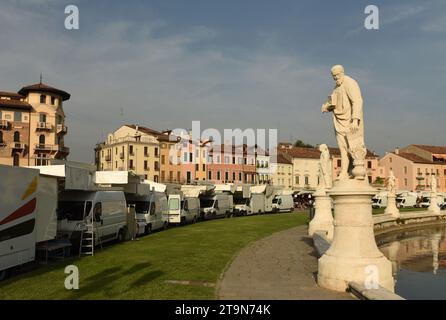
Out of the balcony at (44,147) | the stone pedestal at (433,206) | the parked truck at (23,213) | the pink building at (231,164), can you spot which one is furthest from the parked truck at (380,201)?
the parked truck at (23,213)

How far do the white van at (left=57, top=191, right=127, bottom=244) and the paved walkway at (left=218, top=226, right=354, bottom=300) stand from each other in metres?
5.81

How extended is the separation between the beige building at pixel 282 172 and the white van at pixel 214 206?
157 feet

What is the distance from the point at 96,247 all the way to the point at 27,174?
21.5ft

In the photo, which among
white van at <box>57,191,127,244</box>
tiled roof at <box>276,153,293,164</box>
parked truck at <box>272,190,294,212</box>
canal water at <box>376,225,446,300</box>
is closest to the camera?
canal water at <box>376,225,446,300</box>

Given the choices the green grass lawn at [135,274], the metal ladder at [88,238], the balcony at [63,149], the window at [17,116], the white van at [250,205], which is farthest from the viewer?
the balcony at [63,149]

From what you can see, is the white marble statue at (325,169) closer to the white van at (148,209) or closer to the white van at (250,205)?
the white van at (148,209)

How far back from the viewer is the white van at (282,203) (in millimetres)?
50125

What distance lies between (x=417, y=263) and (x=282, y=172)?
234ft

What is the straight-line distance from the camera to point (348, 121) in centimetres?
985

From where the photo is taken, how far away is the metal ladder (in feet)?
50.4

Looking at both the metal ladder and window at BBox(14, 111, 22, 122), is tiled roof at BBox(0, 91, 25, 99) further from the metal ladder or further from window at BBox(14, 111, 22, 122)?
the metal ladder

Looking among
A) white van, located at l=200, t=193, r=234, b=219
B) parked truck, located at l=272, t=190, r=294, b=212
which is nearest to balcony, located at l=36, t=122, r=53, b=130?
parked truck, located at l=272, t=190, r=294, b=212

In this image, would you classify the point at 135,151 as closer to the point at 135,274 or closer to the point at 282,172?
the point at 282,172
